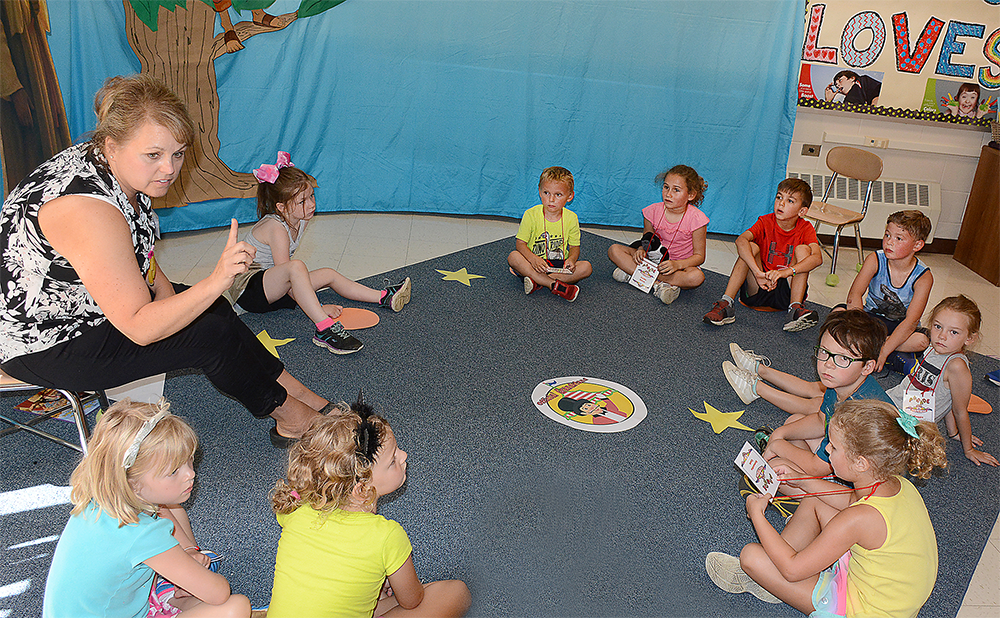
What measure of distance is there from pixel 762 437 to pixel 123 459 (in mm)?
2055

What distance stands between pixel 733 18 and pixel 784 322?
2.21 meters

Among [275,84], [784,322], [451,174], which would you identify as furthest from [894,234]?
[275,84]

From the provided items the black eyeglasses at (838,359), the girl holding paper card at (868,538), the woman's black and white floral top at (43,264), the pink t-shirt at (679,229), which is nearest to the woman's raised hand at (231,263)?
the woman's black and white floral top at (43,264)

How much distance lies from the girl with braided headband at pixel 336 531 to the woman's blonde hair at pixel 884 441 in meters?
1.08

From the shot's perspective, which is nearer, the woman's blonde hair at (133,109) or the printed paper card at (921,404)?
the woman's blonde hair at (133,109)

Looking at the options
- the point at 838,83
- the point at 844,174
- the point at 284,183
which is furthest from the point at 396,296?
the point at 838,83

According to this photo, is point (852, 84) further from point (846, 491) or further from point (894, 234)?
point (846, 491)

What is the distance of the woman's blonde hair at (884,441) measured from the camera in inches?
64.5

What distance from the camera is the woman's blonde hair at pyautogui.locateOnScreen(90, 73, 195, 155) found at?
5.57 feet

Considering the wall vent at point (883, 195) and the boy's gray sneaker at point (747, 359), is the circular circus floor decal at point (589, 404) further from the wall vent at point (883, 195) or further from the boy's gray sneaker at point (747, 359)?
the wall vent at point (883, 195)

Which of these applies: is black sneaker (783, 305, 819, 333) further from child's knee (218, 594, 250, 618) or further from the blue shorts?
child's knee (218, 594, 250, 618)

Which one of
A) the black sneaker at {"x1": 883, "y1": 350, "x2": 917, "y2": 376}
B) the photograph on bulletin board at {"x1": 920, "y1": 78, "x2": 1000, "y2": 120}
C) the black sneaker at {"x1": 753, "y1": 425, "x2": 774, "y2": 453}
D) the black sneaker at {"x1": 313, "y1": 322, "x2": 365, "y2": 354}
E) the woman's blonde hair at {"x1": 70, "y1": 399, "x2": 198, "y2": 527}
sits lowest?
the black sneaker at {"x1": 883, "y1": 350, "x2": 917, "y2": 376}

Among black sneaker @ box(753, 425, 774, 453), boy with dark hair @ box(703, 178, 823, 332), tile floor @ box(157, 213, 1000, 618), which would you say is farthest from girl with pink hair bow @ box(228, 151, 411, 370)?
boy with dark hair @ box(703, 178, 823, 332)

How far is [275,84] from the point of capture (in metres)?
4.46
